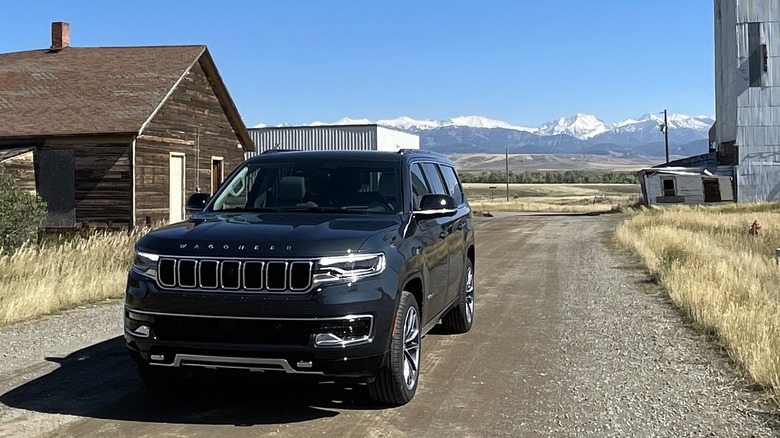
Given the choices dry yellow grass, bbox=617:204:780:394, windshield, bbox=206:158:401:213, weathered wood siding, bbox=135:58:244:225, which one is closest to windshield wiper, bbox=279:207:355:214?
windshield, bbox=206:158:401:213

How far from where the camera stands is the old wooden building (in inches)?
901

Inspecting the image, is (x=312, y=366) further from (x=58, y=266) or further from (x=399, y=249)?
(x=58, y=266)

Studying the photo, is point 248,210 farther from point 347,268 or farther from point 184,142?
point 184,142

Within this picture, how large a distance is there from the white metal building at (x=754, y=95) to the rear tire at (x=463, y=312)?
4170cm

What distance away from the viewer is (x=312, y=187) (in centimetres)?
729

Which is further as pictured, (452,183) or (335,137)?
(335,137)

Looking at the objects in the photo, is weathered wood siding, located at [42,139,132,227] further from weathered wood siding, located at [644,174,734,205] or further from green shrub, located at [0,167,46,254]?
weathered wood siding, located at [644,174,734,205]

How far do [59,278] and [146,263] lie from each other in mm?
7473

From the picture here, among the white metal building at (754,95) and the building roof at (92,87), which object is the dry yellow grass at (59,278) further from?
the white metal building at (754,95)

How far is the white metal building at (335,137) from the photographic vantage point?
1714 inches

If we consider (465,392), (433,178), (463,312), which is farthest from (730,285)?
(465,392)

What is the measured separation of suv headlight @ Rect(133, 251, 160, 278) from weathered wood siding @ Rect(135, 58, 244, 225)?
18023mm

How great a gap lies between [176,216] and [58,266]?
11932 mm

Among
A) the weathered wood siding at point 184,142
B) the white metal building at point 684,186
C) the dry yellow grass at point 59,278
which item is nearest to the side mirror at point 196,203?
the dry yellow grass at point 59,278
